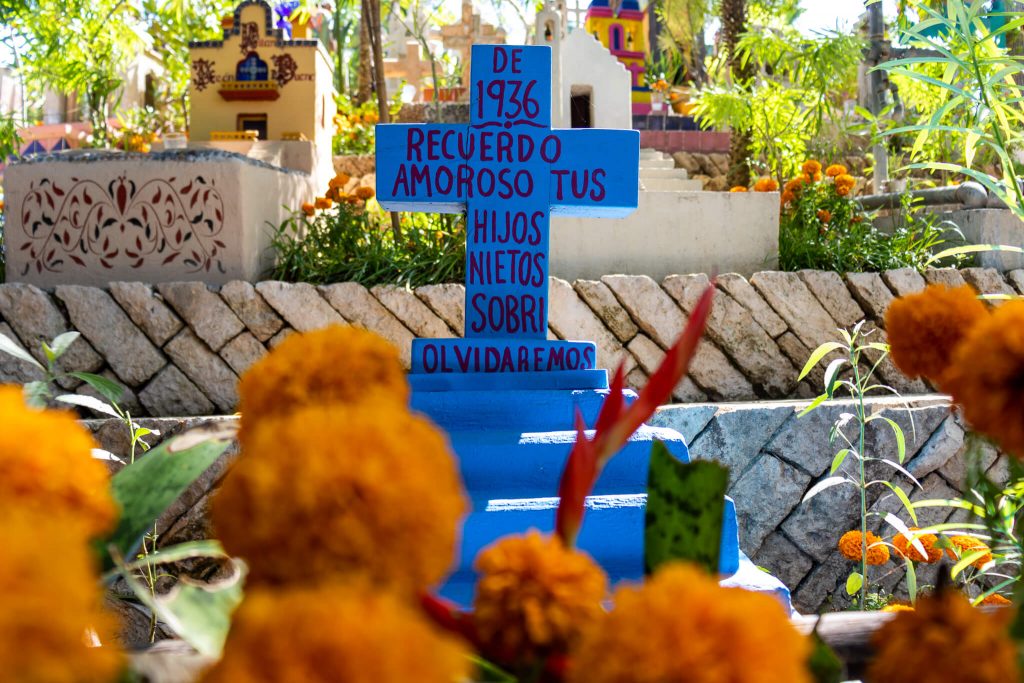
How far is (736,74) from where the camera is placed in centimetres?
803

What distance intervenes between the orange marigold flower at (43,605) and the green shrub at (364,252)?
368cm

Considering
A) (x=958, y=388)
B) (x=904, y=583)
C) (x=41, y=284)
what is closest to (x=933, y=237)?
(x=904, y=583)

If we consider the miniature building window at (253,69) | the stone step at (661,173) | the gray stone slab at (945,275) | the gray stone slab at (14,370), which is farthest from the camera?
the miniature building window at (253,69)

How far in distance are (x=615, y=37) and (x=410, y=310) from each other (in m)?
12.0

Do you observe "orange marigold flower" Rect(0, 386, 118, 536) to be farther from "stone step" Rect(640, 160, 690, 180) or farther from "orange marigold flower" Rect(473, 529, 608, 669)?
"stone step" Rect(640, 160, 690, 180)

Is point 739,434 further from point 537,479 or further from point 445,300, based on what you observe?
point 537,479

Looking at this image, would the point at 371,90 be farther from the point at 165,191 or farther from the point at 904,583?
the point at 904,583

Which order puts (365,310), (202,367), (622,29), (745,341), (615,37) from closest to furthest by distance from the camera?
(202,367) → (365,310) → (745,341) → (615,37) → (622,29)

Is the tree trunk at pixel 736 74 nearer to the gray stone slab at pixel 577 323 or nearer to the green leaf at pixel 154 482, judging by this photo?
the gray stone slab at pixel 577 323

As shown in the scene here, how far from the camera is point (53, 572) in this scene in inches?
9.6

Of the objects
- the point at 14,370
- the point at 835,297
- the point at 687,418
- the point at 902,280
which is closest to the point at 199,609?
the point at 687,418

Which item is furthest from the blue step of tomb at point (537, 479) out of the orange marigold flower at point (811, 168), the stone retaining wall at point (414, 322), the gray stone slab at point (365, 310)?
the orange marigold flower at point (811, 168)

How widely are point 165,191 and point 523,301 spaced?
240 cm

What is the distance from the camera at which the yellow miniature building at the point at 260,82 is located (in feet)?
25.6
